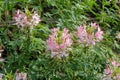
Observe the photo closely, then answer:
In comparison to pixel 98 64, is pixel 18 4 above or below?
above

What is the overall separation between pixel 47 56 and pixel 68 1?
1105 millimetres

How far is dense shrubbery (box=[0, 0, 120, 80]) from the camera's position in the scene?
2.70 m

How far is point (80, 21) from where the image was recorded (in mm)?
3639

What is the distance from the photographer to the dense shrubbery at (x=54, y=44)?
106 inches

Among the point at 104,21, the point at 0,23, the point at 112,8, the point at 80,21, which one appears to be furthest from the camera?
the point at 112,8

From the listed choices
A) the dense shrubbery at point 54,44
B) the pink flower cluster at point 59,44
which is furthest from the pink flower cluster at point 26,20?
the pink flower cluster at point 59,44

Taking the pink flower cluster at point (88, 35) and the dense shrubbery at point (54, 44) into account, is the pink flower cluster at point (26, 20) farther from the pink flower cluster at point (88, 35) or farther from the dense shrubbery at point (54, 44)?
the pink flower cluster at point (88, 35)

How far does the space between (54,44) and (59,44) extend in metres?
0.04

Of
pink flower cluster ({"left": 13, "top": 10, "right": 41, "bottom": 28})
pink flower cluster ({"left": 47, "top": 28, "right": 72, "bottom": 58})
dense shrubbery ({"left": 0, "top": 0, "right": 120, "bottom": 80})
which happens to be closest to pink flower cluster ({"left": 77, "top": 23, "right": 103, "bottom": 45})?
dense shrubbery ({"left": 0, "top": 0, "right": 120, "bottom": 80})

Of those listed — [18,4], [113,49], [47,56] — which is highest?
[18,4]

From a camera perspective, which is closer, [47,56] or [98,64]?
[47,56]

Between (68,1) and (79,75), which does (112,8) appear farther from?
(79,75)

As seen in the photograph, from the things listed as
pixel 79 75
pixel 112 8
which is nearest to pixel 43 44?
pixel 79 75

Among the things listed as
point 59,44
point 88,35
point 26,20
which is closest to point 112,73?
point 88,35
